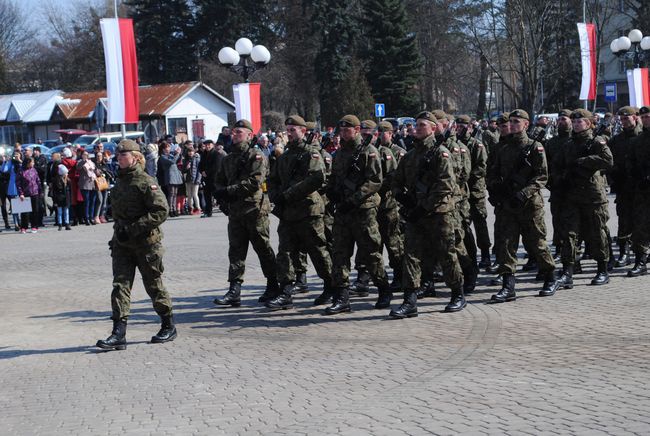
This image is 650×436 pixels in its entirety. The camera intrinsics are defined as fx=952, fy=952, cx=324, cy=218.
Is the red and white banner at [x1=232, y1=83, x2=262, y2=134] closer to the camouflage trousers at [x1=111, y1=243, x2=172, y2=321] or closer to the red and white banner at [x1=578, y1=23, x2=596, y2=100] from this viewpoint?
the red and white banner at [x1=578, y1=23, x2=596, y2=100]

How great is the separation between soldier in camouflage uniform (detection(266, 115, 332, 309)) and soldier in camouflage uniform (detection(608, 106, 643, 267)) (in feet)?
14.1

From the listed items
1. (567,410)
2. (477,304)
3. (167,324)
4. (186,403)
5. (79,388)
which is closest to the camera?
(567,410)

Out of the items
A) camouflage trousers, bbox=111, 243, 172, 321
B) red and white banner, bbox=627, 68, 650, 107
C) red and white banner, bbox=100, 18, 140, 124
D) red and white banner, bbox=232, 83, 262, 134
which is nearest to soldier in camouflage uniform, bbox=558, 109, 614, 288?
camouflage trousers, bbox=111, 243, 172, 321

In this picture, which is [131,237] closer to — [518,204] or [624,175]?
[518,204]

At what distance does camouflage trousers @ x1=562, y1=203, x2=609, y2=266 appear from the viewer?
11.3m

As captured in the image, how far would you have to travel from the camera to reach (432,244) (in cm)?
994

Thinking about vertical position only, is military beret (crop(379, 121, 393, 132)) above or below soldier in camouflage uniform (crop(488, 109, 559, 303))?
above

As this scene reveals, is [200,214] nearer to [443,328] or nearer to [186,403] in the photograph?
[443,328]

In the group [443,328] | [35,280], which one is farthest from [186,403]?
[35,280]

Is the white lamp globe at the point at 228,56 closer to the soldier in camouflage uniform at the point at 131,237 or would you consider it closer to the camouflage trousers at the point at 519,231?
the camouflage trousers at the point at 519,231

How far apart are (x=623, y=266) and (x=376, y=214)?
4.16 m

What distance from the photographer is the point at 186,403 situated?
6898 mm

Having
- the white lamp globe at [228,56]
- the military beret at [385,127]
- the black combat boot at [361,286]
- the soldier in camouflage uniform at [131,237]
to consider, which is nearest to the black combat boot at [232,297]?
the black combat boot at [361,286]

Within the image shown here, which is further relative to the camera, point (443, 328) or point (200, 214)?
point (200, 214)
